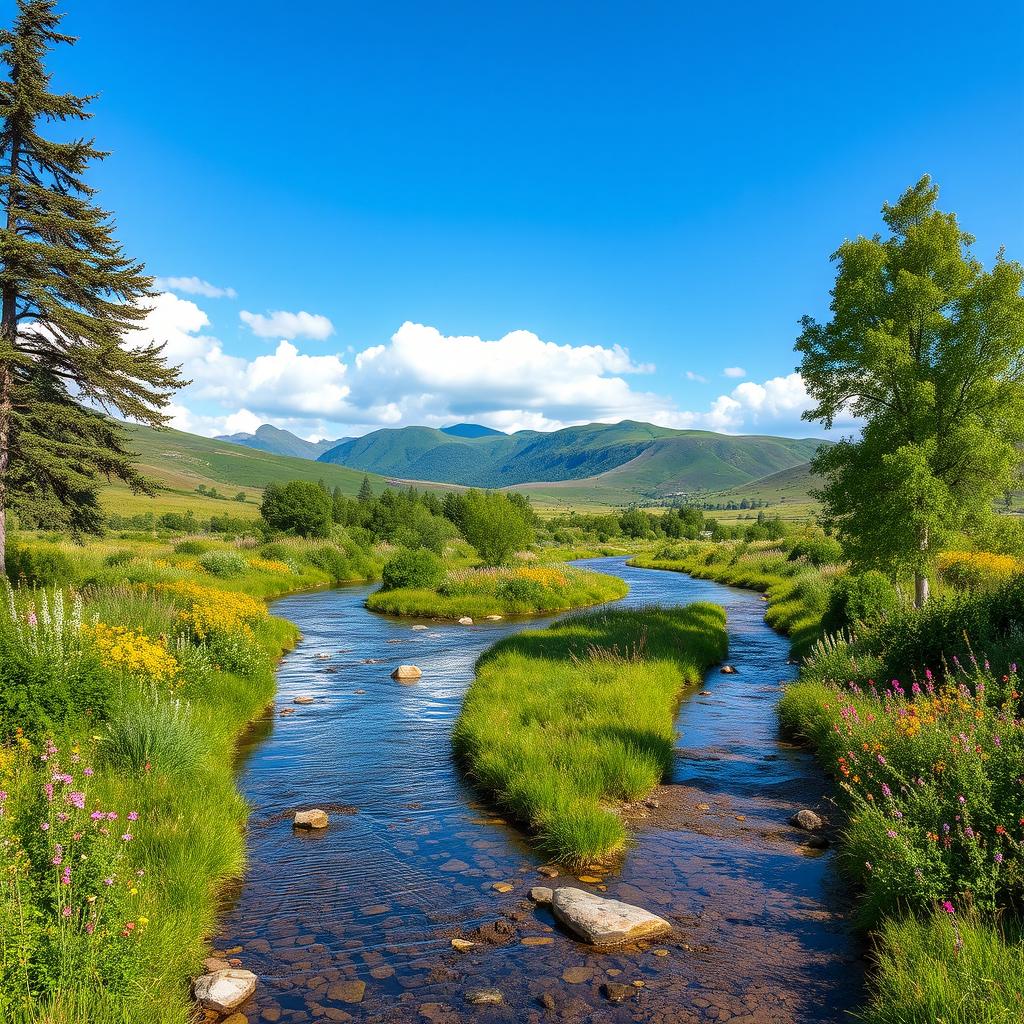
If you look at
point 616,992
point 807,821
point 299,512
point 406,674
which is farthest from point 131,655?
point 299,512

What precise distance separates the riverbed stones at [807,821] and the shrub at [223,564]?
37.9 metres

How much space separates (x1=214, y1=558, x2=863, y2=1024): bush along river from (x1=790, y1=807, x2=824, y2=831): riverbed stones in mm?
164

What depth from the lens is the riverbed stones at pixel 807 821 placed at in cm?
1042

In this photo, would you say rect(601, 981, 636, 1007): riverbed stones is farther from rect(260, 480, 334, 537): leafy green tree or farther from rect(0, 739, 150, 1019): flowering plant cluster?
rect(260, 480, 334, 537): leafy green tree

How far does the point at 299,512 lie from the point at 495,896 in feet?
208

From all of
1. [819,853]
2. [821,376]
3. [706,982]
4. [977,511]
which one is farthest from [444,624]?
[706,982]

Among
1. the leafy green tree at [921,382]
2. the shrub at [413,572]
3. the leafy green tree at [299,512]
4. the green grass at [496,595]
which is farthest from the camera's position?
the leafy green tree at [299,512]

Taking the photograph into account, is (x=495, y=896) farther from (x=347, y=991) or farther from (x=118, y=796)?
(x=118, y=796)

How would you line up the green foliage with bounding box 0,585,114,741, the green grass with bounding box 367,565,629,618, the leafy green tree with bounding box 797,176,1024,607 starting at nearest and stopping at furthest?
the green foliage with bounding box 0,585,114,741, the leafy green tree with bounding box 797,176,1024,607, the green grass with bounding box 367,565,629,618

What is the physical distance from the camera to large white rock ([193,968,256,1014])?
618 cm

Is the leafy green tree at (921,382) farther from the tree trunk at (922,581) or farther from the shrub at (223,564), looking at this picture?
the shrub at (223,564)

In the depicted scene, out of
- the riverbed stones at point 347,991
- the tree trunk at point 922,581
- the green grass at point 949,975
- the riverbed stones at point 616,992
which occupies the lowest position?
the riverbed stones at point 347,991

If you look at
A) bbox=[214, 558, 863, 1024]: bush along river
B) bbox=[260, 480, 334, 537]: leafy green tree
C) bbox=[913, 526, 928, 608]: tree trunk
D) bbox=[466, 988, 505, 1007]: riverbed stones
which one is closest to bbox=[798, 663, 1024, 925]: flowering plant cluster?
bbox=[214, 558, 863, 1024]: bush along river

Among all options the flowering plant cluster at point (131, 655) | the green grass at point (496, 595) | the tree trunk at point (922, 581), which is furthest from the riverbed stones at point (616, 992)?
the green grass at point (496, 595)
